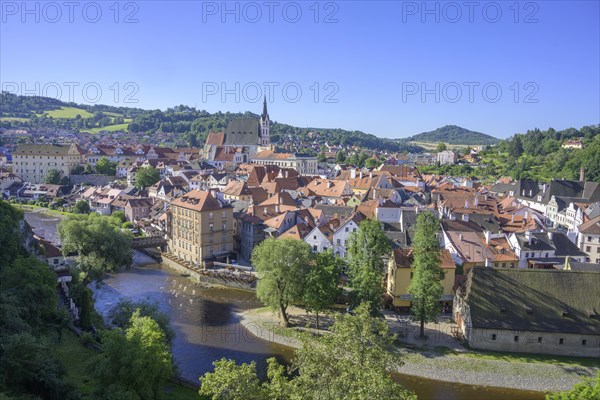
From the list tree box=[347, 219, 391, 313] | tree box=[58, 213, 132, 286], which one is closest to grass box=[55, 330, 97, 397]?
tree box=[58, 213, 132, 286]

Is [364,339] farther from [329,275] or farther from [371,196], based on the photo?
[371,196]

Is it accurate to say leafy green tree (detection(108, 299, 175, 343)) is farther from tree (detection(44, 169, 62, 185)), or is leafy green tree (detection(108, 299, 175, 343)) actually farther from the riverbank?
tree (detection(44, 169, 62, 185))

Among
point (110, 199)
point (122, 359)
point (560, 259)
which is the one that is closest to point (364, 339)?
point (122, 359)

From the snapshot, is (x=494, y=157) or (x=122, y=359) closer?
(x=122, y=359)

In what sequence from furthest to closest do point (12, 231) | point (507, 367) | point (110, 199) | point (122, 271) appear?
point (110, 199), point (122, 271), point (12, 231), point (507, 367)

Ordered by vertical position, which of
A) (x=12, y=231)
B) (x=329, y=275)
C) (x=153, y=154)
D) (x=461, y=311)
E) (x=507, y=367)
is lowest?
(x=507, y=367)

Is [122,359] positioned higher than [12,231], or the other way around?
[12,231]
